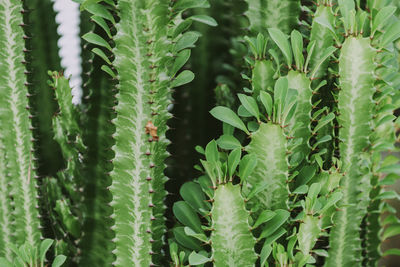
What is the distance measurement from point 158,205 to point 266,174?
255 mm

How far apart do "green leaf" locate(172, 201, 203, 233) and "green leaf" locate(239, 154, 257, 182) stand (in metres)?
0.16

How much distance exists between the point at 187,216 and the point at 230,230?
0.13 metres

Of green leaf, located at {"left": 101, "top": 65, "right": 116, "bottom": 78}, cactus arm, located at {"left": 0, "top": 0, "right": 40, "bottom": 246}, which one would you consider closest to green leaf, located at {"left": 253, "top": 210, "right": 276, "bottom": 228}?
green leaf, located at {"left": 101, "top": 65, "right": 116, "bottom": 78}

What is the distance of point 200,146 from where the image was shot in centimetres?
103

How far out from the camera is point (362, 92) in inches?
40.0

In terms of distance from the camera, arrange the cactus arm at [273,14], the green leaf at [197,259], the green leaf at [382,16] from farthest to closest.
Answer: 1. the cactus arm at [273,14]
2. the green leaf at [382,16]
3. the green leaf at [197,259]

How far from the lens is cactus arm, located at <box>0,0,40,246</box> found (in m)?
1.10

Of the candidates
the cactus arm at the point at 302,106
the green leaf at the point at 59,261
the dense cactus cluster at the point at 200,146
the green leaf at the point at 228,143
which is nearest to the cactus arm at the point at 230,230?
the dense cactus cluster at the point at 200,146

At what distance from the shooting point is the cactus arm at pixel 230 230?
2.86 feet

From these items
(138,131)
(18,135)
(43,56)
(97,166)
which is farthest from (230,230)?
(43,56)

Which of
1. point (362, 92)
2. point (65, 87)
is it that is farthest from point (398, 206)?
point (65, 87)

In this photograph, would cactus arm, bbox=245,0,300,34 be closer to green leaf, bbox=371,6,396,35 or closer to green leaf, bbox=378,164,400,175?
green leaf, bbox=371,6,396,35

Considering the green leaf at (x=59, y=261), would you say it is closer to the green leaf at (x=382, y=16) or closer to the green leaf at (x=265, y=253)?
the green leaf at (x=265, y=253)

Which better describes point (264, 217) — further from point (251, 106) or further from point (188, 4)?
point (188, 4)
